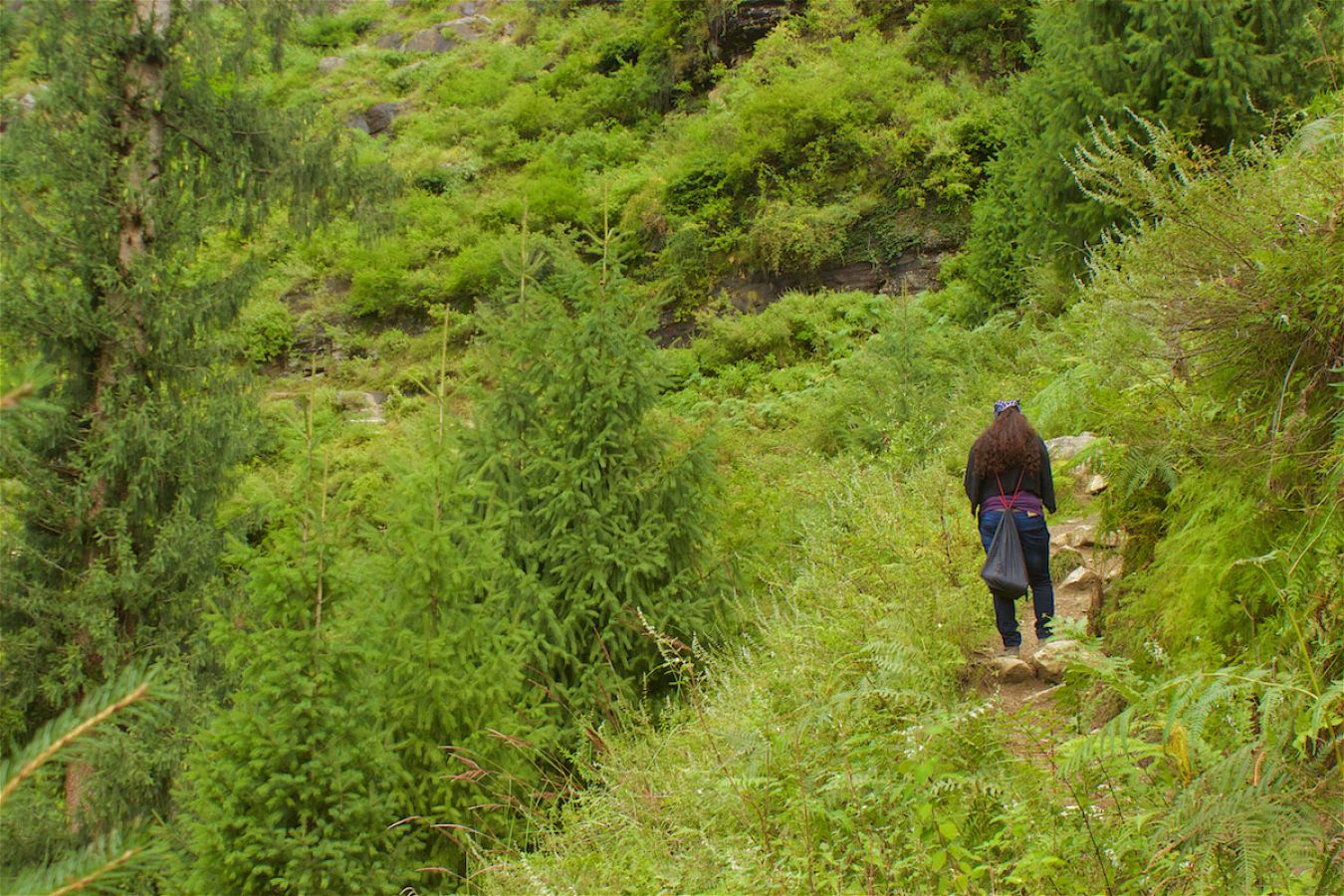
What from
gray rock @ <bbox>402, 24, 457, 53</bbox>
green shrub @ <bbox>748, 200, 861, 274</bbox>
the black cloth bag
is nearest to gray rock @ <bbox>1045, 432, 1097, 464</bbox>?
the black cloth bag

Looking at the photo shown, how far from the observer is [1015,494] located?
4906 mm

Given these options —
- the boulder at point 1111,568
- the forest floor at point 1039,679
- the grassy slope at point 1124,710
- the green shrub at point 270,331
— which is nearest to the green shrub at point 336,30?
the green shrub at point 270,331

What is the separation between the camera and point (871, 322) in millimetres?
15766

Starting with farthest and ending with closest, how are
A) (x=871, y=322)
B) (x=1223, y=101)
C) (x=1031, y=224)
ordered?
(x=871, y=322)
(x=1031, y=224)
(x=1223, y=101)

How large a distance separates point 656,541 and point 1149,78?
8046 millimetres

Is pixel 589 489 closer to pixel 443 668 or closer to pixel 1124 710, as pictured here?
pixel 443 668

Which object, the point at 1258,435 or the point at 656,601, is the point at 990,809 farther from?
the point at 656,601

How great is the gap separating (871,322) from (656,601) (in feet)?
35.3

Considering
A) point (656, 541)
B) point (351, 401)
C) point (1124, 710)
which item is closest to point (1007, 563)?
point (1124, 710)

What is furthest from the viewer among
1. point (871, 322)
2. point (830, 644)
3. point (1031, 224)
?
point (871, 322)

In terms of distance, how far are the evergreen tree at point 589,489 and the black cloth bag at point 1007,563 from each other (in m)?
2.07

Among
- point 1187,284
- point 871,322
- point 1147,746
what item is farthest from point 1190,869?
point 871,322

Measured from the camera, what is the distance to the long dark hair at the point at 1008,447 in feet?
16.1

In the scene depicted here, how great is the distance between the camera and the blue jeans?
4.70 m
